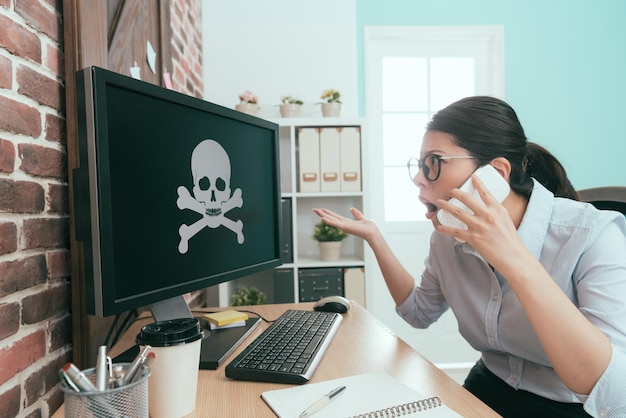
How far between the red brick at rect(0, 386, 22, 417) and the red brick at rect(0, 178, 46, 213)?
0.29 m

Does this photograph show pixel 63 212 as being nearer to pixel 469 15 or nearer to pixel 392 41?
pixel 392 41

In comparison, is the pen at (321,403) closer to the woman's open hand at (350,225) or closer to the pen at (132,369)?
the pen at (132,369)

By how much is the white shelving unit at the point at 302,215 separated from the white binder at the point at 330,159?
4 centimetres

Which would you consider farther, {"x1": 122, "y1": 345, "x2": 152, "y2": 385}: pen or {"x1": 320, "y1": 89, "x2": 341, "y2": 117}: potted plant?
{"x1": 320, "y1": 89, "x2": 341, "y2": 117}: potted plant

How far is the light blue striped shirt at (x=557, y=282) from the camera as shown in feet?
2.49

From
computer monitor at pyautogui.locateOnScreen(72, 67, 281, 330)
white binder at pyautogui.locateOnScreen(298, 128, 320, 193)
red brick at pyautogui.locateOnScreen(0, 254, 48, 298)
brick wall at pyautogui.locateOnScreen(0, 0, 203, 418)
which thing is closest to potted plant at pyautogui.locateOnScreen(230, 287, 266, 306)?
white binder at pyautogui.locateOnScreen(298, 128, 320, 193)

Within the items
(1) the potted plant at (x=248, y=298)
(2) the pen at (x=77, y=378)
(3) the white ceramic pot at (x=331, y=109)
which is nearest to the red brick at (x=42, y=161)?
(2) the pen at (x=77, y=378)

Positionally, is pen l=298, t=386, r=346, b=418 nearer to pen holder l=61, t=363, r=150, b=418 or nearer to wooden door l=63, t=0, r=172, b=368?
pen holder l=61, t=363, r=150, b=418

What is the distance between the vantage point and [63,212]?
2.87ft

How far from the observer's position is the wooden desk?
0.66 meters

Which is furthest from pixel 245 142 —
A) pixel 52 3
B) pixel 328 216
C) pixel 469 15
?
pixel 469 15

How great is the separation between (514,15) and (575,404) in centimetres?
264

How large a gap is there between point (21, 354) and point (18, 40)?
53 centimetres

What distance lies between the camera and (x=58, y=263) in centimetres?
85
